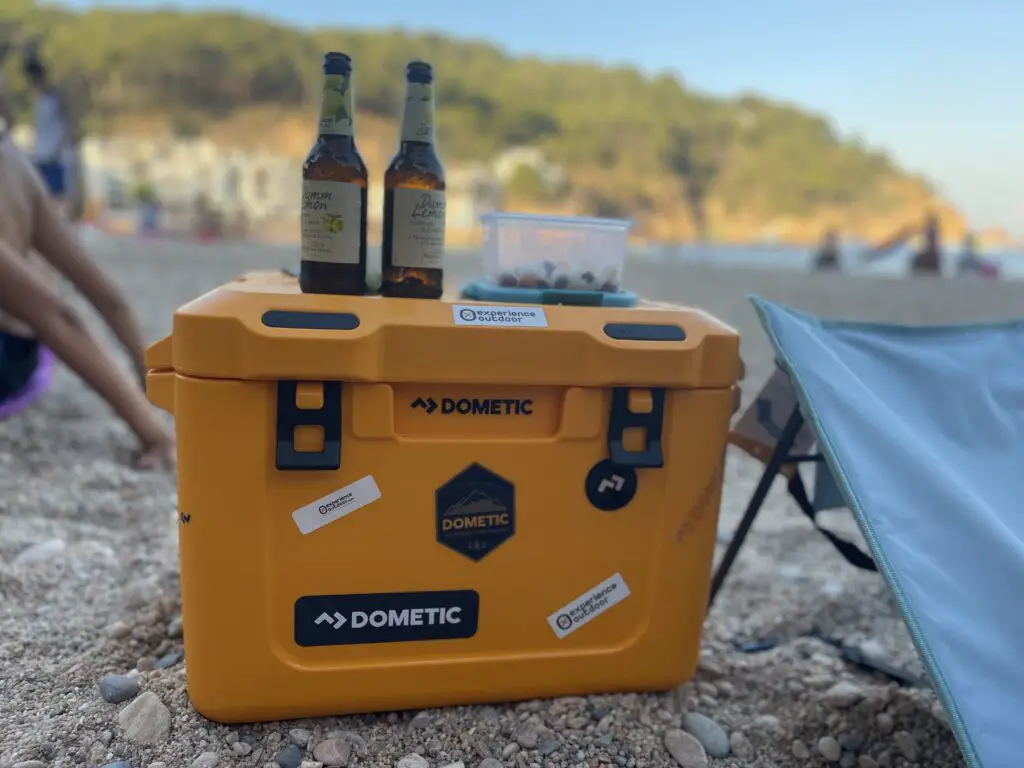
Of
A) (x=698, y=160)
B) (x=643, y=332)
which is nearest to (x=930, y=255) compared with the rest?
(x=643, y=332)

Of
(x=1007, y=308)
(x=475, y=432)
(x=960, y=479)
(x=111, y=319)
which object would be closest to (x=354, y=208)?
(x=475, y=432)

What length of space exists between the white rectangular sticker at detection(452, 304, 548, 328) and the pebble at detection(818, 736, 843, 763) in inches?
34.8

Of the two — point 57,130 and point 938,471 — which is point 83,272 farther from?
point 57,130

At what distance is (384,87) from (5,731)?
2540 inches

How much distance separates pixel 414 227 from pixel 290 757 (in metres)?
0.88

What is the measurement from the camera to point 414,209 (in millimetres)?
1405

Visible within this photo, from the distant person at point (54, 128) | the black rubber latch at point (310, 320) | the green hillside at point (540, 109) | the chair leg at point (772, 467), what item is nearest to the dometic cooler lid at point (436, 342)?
the black rubber latch at point (310, 320)

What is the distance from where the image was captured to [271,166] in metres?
50.3

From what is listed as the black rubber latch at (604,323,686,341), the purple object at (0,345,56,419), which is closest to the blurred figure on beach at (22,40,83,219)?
the purple object at (0,345,56,419)

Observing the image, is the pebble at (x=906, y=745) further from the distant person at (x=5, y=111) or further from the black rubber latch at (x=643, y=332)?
the distant person at (x=5, y=111)

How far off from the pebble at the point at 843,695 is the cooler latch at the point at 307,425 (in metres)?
1.04

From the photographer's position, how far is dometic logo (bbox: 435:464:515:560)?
130cm

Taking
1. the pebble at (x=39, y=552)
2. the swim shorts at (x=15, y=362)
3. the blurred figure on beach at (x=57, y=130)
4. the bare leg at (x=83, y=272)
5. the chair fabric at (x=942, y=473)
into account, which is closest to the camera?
the chair fabric at (x=942, y=473)

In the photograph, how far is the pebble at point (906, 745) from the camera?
139 cm
